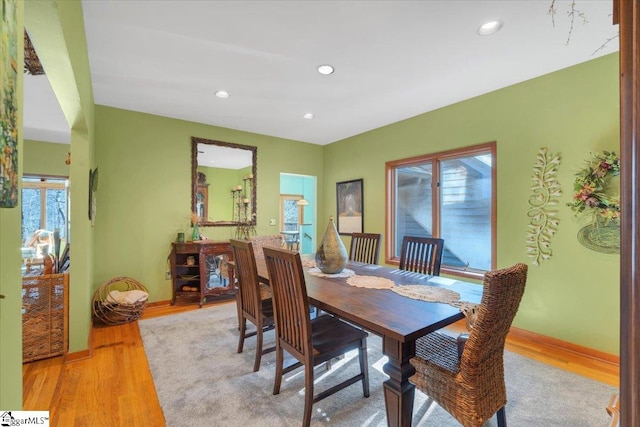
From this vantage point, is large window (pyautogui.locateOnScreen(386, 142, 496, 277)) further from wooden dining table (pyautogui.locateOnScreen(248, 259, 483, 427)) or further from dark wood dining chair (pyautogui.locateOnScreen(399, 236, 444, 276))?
wooden dining table (pyautogui.locateOnScreen(248, 259, 483, 427))

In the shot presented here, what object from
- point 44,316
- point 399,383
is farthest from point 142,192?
Answer: point 399,383

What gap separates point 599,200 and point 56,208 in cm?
772

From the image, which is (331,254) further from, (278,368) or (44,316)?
(44,316)

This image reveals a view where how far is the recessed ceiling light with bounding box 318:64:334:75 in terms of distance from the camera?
8.50ft

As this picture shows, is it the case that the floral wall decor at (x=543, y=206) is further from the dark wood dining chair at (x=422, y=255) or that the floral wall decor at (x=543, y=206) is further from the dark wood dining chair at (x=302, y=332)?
the dark wood dining chair at (x=302, y=332)

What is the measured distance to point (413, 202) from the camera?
399cm

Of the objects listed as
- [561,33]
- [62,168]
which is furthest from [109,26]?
[62,168]

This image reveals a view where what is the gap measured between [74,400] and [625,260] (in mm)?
2849

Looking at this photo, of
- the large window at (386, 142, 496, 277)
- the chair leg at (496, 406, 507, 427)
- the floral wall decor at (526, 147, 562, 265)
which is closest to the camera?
the chair leg at (496, 406, 507, 427)

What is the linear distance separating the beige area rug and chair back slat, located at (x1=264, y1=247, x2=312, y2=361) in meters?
0.42

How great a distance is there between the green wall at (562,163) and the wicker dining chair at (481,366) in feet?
5.68

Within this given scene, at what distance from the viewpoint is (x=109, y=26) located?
6.70 feet

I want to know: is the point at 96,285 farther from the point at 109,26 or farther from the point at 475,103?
the point at 475,103

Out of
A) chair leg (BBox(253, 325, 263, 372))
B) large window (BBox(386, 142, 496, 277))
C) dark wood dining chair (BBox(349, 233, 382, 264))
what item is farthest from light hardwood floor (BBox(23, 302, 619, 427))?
dark wood dining chair (BBox(349, 233, 382, 264))
